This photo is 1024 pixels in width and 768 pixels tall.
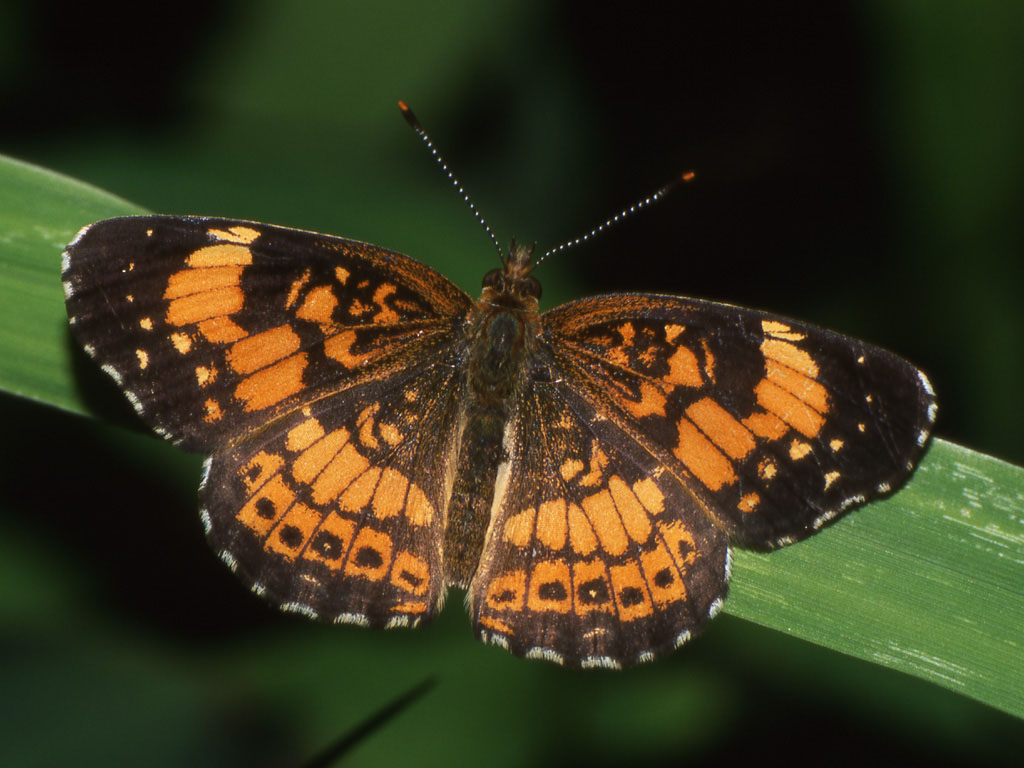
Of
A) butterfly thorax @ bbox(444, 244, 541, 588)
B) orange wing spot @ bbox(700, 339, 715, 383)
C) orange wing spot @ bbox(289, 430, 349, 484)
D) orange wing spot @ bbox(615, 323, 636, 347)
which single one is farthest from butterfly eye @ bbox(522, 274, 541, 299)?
orange wing spot @ bbox(289, 430, 349, 484)

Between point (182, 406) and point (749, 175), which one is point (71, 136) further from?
point (749, 175)

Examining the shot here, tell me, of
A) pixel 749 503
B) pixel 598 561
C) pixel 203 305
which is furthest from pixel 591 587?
pixel 203 305

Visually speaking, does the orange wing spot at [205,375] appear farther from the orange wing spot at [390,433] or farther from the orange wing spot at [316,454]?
the orange wing spot at [390,433]

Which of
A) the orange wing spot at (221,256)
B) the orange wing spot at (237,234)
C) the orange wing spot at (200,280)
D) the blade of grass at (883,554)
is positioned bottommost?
the blade of grass at (883,554)

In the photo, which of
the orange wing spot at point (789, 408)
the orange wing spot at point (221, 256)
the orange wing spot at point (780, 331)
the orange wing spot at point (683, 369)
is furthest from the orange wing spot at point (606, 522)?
the orange wing spot at point (221, 256)

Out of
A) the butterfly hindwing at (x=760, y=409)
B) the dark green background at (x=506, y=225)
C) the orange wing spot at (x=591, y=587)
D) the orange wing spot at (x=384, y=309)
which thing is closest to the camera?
the butterfly hindwing at (x=760, y=409)

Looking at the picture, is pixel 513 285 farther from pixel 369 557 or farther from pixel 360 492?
pixel 369 557
